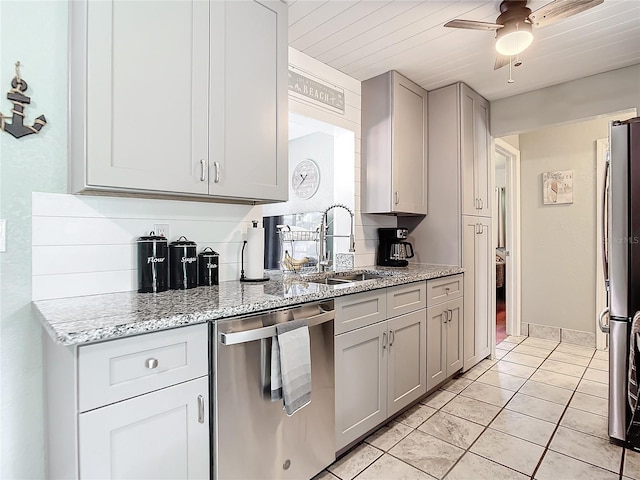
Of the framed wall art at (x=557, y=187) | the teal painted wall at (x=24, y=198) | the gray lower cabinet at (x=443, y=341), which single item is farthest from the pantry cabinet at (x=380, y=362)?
the framed wall art at (x=557, y=187)

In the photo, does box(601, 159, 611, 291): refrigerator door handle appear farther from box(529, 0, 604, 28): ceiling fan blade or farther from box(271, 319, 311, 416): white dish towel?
box(271, 319, 311, 416): white dish towel

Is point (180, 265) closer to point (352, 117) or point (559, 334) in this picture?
point (352, 117)

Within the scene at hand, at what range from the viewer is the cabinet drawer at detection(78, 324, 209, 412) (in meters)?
1.06

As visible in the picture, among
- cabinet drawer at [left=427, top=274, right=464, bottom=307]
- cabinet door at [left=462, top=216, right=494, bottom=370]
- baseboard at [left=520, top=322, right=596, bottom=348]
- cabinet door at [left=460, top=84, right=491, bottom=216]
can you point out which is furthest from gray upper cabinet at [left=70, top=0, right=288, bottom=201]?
baseboard at [left=520, top=322, right=596, bottom=348]

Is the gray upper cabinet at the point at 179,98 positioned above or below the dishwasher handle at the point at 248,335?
above

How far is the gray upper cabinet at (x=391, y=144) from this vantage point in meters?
2.90

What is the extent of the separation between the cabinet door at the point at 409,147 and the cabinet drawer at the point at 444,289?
652mm

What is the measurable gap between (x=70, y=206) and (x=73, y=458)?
99 centimetres

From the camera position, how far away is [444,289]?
2.79 metres

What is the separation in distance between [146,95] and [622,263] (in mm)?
2529

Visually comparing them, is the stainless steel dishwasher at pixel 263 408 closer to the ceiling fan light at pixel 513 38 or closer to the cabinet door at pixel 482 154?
the ceiling fan light at pixel 513 38

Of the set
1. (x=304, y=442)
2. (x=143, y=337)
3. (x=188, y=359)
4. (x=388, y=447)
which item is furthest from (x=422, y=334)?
(x=143, y=337)

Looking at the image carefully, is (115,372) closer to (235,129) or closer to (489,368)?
(235,129)

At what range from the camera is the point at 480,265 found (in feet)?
11.1
